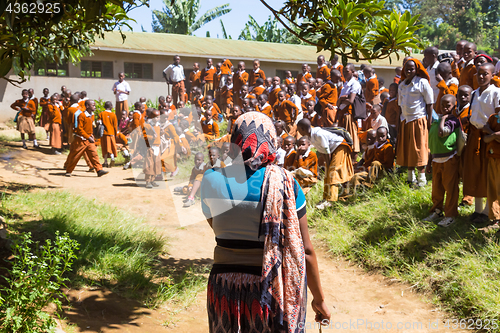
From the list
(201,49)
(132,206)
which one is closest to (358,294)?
(132,206)

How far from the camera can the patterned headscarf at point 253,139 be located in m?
2.28

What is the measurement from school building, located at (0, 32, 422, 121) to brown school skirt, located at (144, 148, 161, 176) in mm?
7703

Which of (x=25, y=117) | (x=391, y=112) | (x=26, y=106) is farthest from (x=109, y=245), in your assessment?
(x=26, y=106)

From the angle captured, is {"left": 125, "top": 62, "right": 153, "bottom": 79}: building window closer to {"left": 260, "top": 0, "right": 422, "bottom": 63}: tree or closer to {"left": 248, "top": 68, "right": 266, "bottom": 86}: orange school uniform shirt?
{"left": 248, "top": 68, "right": 266, "bottom": 86}: orange school uniform shirt

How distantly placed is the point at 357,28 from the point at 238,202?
235 cm

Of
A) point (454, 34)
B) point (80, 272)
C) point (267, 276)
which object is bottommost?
point (80, 272)

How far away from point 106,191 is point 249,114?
25.1 ft

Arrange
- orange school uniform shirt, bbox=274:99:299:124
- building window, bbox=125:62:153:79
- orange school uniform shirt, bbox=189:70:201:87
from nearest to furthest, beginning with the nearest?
orange school uniform shirt, bbox=274:99:299:124
orange school uniform shirt, bbox=189:70:201:87
building window, bbox=125:62:153:79

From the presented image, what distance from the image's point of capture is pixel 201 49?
18.6 meters

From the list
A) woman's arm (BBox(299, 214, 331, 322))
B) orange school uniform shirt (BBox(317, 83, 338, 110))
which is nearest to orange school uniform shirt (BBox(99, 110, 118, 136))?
orange school uniform shirt (BBox(317, 83, 338, 110))

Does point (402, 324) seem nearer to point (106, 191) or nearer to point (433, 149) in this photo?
point (433, 149)

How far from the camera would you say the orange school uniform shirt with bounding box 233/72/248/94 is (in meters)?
15.1

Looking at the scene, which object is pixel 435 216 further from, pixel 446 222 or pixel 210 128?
pixel 210 128

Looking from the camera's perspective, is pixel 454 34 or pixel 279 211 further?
pixel 454 34
